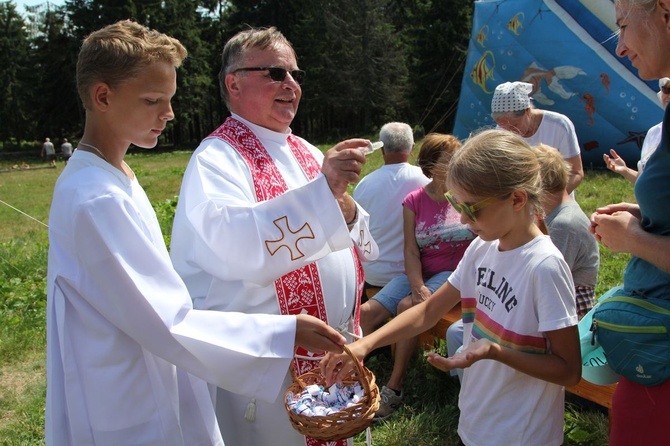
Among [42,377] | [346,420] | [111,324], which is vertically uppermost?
[111,324]

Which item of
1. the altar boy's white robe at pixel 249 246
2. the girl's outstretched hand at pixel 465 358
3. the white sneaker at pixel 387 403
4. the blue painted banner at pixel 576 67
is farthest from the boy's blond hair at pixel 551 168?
the blue painted banner at pixel 576 67

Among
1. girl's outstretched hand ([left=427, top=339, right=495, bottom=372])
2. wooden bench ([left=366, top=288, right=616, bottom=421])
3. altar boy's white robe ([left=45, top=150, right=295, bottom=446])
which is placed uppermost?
altar boy's white robe ([left=45, top=150, right=295, bottom=446])

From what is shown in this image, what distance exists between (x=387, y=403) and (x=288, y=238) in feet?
6.61

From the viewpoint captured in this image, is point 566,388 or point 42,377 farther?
point 42,377

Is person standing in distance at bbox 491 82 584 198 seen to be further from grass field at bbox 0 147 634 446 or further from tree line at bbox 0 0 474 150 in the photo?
tree line at bbox 0 0 474 150

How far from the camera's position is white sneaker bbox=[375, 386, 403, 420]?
373cm

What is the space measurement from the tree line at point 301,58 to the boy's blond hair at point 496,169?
26273 millimetres

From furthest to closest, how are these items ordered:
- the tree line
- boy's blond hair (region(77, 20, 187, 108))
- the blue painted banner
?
the tree line → the blue painted banner → boy's blond hair (region(77, 20, 187, 108))

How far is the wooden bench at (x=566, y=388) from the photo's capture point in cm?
290

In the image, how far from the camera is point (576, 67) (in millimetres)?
10555

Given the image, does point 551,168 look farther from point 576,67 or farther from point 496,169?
point 576,67

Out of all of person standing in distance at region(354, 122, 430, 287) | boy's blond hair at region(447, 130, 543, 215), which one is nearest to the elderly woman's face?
boy's blond hair at region(447, 130, 543, 215)

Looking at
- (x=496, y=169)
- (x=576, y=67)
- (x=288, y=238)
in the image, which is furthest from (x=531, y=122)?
(x=576, y=67)

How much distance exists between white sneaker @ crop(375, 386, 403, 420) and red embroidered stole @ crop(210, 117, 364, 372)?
1.44m
